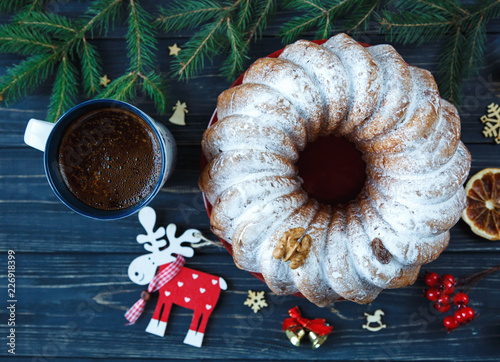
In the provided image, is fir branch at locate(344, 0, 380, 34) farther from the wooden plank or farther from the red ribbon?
the red ribbon

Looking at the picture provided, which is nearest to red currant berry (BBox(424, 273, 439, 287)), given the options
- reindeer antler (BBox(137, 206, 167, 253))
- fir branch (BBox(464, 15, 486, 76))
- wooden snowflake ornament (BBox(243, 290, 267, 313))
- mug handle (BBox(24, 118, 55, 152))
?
wooden snowflake ornament (BBox(243, 290, 267, 313))

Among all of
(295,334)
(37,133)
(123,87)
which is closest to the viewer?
(37,133)

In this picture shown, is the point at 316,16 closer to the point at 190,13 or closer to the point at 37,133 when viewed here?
the point at 190,13

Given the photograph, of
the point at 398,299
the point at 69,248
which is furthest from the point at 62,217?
the point at 398,299

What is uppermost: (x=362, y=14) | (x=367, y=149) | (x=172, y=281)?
(x=362, y=14)

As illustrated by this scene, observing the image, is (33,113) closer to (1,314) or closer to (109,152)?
(109,152)

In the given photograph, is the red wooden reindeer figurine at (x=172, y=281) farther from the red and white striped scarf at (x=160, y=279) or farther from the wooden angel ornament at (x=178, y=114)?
the wooden angel ornament at (x=178, y=114)

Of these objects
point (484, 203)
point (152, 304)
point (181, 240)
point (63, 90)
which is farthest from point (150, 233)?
point (484, 203)

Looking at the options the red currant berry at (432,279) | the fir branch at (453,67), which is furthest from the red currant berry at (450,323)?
the fir branch at (453,67)
